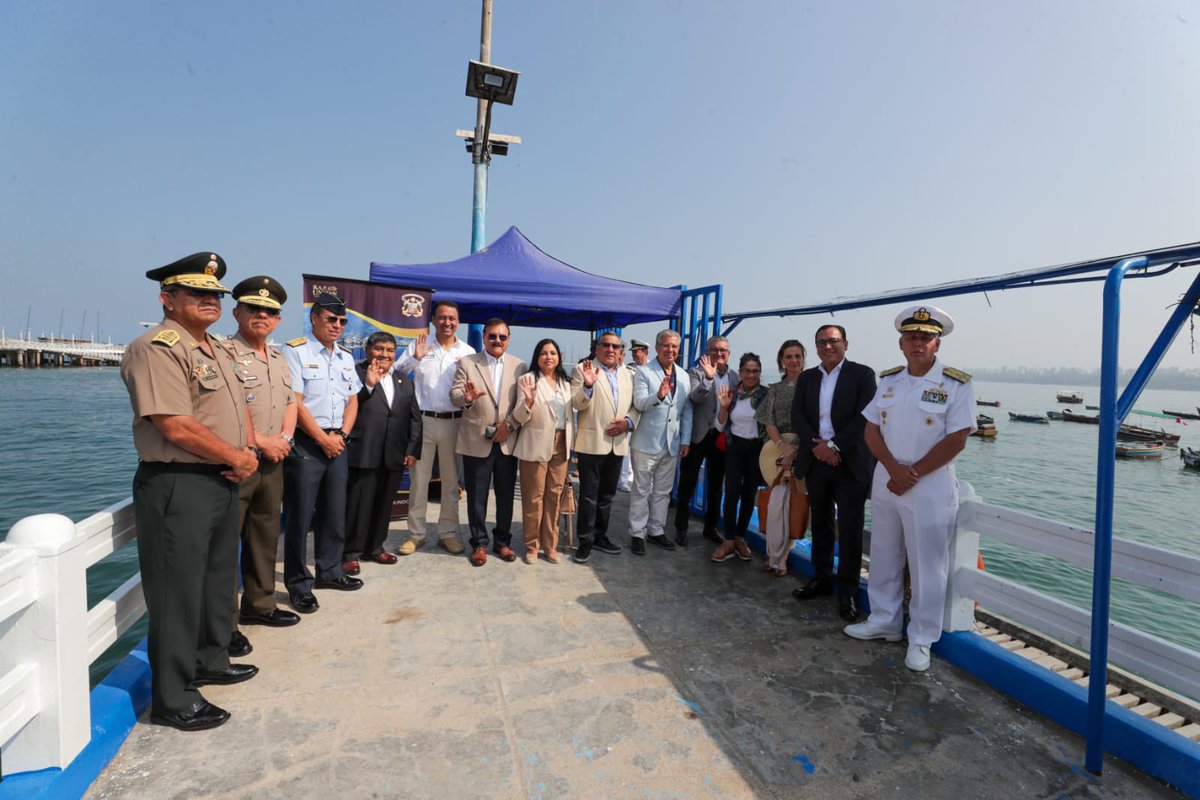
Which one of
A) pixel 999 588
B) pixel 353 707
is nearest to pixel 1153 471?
pixel 999 588

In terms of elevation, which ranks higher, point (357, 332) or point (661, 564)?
point (357, 332)

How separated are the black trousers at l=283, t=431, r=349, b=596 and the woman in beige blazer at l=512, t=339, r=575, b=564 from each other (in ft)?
3.95

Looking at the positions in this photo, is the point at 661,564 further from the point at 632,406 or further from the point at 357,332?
the point at 357,332

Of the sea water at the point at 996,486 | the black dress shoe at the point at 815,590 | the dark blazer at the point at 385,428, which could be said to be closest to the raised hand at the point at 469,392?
the dark blazer at the point at 385,428

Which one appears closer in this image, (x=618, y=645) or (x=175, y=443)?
(x=175, y=443)

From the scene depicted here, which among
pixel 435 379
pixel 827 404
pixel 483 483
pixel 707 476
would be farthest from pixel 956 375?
pixel 435 379

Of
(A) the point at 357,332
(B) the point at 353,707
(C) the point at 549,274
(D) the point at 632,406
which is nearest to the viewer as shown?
(B) the point at 353,707

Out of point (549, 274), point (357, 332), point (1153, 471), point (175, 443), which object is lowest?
point (1153, 471)

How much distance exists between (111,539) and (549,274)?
4.48 m

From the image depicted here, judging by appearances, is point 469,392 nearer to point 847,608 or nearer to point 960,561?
point 847,608

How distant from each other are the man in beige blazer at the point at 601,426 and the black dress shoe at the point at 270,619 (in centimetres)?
190

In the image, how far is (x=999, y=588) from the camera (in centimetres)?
288

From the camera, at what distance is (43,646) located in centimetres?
181

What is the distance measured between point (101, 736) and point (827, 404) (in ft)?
12.4
